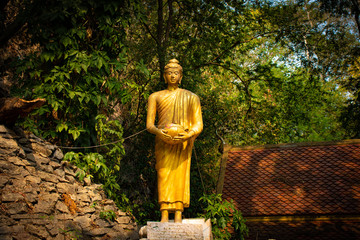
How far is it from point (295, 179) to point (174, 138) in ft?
15.4

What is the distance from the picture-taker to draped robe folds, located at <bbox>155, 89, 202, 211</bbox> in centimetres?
584

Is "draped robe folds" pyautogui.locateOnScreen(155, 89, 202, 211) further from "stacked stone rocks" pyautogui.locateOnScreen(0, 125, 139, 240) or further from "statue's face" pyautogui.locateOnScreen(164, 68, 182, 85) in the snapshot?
"stacked stone rocks" pyautogui.locateOnScreen(0, 125, 139, 240)

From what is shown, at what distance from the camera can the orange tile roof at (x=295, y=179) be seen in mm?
8664

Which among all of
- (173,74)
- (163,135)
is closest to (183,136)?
(163,135)

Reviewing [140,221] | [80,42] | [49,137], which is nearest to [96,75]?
[80,42]

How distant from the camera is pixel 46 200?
6.86m

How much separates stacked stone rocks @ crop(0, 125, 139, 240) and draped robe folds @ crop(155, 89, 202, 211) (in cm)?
190

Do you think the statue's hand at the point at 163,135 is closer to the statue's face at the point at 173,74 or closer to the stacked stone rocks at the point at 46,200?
the statue's face at the point at 173,74

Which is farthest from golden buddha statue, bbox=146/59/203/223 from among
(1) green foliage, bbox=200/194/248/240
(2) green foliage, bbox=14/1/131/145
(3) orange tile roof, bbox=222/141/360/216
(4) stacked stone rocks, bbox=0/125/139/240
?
(3) orange tile roof, bbox=222/141/360/216

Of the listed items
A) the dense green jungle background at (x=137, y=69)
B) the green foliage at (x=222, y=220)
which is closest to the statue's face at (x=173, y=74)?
the dense green jungle background at (x=137, y=69)

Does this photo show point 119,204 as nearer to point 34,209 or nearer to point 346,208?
point 34,209

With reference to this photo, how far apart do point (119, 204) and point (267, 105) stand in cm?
567

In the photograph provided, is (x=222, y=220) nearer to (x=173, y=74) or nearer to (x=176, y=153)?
(x=176, y=153)

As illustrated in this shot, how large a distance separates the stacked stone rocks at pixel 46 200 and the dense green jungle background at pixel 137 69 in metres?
0.38
